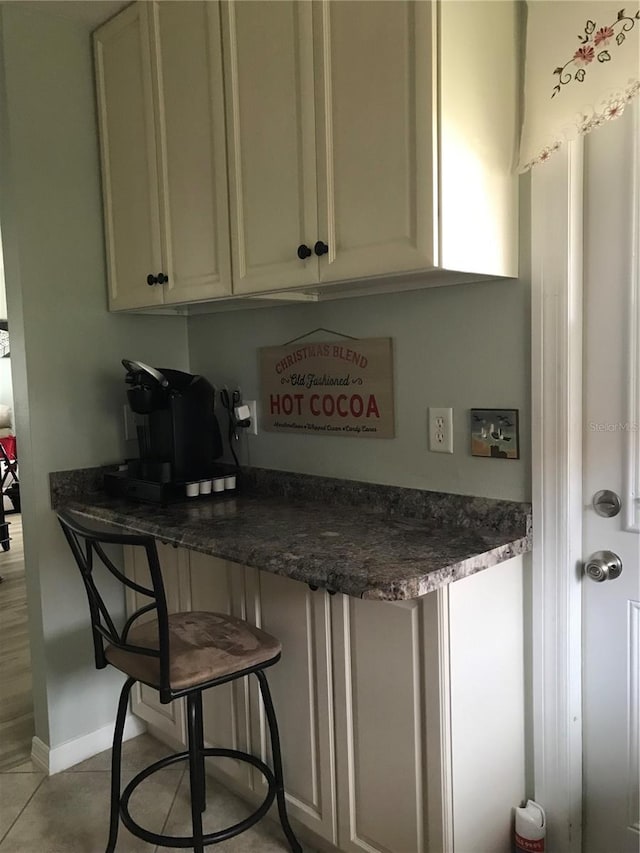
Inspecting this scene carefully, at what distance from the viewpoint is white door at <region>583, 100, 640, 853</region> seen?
148 centimetres

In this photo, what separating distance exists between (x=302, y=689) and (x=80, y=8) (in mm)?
2122

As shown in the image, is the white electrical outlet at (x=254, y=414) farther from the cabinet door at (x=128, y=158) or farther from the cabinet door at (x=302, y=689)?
the cabinet door at (x=302, y=689)

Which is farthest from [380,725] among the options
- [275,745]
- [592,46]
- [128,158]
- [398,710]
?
[128,158]

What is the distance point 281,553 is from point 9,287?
141cm

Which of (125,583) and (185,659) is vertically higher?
(125,583)

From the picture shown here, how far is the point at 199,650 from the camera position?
1.64 meters

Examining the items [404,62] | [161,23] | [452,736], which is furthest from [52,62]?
[452,736]

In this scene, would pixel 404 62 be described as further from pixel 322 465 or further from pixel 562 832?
pixel 562 832

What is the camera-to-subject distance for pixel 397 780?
1520 millimetres

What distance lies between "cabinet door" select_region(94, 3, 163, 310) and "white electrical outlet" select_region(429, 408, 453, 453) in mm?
928

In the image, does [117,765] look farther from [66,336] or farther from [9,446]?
[9,446]

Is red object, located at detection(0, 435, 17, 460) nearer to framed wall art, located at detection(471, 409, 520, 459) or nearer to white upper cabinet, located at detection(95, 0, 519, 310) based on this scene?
white upper cabinet, located at detection(95, 0, 519, 310)

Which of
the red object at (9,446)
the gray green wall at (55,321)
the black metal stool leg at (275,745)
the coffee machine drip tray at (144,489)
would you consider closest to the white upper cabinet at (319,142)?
the gray green wall at (55,321)

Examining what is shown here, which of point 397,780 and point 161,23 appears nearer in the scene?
point 397,780
